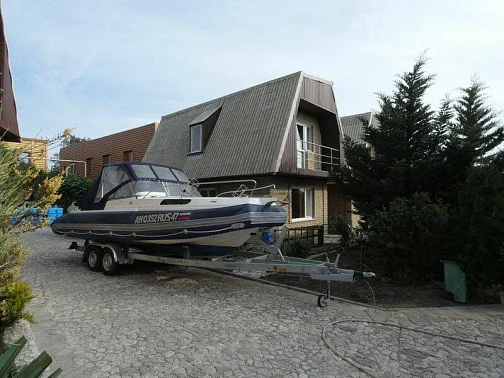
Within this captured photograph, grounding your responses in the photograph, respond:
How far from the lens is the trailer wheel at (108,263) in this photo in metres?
8.34

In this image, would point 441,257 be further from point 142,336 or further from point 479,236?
point 142,336

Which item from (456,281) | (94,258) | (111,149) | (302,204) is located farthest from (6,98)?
(111,149)

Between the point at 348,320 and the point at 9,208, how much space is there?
4799 mm

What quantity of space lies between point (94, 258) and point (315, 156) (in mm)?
10668

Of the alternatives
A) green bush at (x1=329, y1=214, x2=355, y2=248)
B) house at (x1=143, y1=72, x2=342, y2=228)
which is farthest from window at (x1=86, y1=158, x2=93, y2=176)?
green bush at (x1=329, y1=214, x2=355, y2=248)

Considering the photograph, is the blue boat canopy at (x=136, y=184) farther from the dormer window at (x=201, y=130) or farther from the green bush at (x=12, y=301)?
the dormer window at (x=201, y=130)

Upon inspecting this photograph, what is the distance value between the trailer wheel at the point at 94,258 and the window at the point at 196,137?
802cm

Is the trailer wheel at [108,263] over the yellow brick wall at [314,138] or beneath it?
beneath

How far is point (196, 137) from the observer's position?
16.7 metres

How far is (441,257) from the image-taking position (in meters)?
7.41

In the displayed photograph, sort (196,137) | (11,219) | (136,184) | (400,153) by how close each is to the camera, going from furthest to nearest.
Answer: (196,137) → (400,153) → (136,184) → (11,219)

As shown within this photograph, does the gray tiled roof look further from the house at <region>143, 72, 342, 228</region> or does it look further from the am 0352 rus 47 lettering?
the am 0352 rus 47 lettering

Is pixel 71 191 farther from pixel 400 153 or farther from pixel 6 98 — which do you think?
pixel 400 153

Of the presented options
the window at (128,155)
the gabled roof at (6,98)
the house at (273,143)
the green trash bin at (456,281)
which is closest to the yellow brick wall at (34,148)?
the gabled roof at (6,98)
